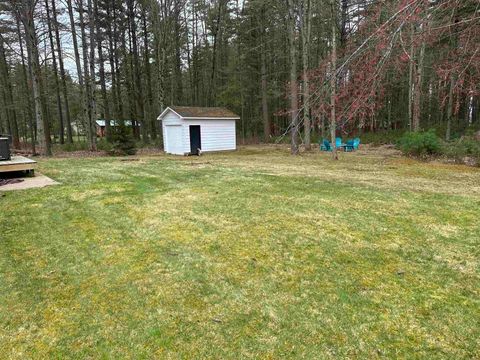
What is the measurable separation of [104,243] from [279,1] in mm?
16030

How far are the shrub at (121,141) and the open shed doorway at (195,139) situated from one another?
3.09m

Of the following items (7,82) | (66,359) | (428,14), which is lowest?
(66,359)

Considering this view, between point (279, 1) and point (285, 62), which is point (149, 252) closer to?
point (279, 1)

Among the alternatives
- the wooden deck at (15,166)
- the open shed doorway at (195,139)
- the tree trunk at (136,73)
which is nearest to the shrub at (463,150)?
the open shed doorway at (195,139)

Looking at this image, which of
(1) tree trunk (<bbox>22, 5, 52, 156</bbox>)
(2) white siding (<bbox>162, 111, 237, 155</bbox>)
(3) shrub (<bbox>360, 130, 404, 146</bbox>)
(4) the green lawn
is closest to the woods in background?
(1) tree trunk (<bbox>22, 5, 52, 156</bbox>)

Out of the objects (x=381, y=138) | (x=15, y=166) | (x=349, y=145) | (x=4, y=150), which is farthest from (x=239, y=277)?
(x=381, y=138)

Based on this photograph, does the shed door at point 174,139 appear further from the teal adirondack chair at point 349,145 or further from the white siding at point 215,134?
the teal adirondack chair at point 349,145

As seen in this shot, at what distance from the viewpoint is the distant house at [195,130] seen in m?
16.3

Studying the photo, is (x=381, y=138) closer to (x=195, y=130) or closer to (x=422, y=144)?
(x=422, y=144)

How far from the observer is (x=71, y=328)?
225 centimetres

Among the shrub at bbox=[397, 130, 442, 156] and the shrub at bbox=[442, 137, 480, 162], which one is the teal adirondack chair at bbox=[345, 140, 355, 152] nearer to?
the shrub at bbox=[397, 130, 442, 156]

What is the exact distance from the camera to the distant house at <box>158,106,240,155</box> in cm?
1628

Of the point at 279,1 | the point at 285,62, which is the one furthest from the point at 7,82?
the point at 285,62

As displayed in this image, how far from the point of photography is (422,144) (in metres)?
12.1
